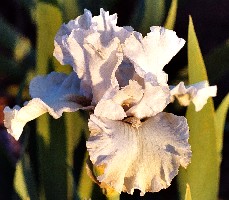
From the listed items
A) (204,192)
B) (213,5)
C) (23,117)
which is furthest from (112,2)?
(23,117)

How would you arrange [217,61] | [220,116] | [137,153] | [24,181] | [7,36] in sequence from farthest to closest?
[7,36]
[217,61]
[220,116]
[24,181]
[137,153]

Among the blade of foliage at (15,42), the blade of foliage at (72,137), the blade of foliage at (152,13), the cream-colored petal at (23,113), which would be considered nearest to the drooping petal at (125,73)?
the cream-colored petal at (23,113)

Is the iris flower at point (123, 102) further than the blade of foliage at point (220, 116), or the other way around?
the blade of foliage at point (220, 116)

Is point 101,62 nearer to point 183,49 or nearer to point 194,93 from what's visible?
point 194,93

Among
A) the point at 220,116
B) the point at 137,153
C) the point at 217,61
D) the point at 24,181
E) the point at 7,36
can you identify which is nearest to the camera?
the point at 137,153

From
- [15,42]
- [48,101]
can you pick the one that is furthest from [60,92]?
[15,42]

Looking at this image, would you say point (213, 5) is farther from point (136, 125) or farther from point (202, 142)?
point (136, 125)

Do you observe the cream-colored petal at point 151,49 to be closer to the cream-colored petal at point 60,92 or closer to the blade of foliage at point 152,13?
the cream-colored petal at point 60,92
